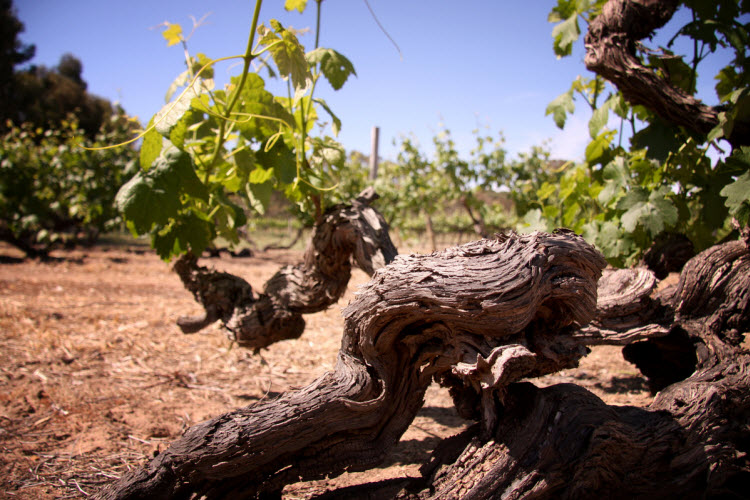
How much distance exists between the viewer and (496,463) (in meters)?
1.45

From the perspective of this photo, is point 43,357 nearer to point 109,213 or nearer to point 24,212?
point 24,212

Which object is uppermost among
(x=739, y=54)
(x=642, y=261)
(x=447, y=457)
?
(x=739, y=54)

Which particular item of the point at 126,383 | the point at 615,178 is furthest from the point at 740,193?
the point at 126,383

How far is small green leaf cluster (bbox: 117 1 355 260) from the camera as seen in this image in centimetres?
196

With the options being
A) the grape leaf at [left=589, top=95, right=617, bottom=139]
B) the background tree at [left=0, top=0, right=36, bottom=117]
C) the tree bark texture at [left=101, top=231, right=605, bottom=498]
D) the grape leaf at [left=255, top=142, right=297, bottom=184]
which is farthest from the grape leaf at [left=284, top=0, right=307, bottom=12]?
the background tree at [left=0, top=0, right=36, bottom=117]

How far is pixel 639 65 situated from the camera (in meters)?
2.24

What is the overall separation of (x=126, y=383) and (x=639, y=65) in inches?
152

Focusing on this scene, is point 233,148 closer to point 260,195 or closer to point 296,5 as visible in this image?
point 260,195

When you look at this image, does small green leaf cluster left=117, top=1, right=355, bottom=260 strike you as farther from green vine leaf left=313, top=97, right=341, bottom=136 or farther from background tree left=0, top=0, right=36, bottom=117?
background tree left=0, top=0, right=36, bottom=117

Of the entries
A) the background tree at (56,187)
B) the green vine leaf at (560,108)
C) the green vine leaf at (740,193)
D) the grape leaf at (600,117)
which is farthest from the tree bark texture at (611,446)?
the background tree at (56,187)

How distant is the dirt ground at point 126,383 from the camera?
7.20ft

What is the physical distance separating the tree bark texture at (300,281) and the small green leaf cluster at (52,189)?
7516 millimetres

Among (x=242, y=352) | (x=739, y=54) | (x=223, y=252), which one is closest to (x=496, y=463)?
(x=739, y=54)

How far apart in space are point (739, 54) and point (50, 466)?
407 centimetres
